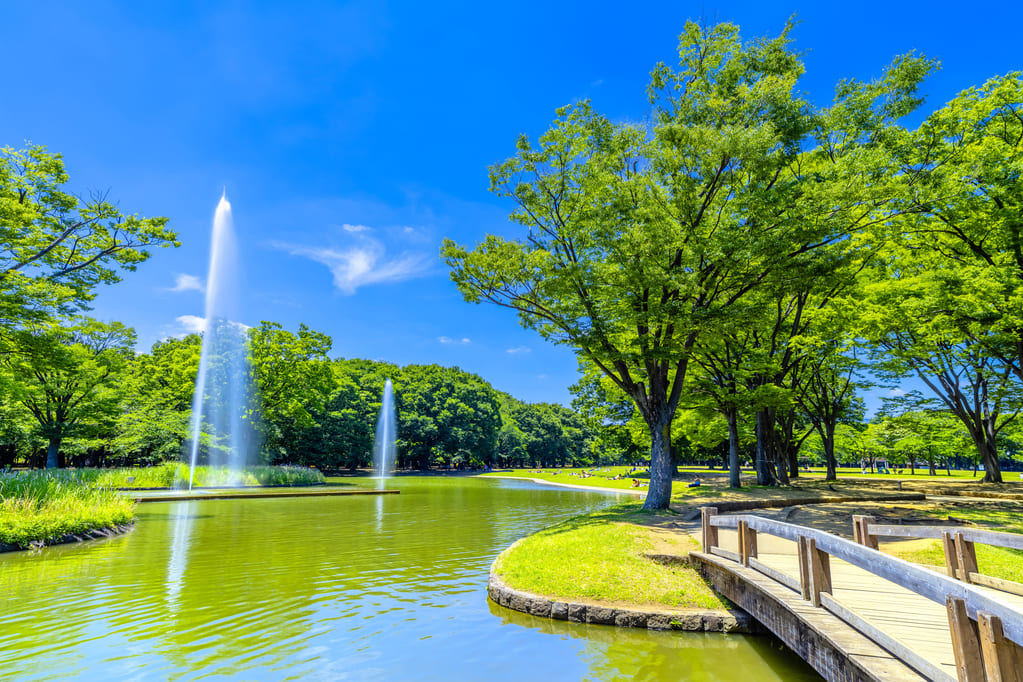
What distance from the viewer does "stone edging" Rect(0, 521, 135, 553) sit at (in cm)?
1359

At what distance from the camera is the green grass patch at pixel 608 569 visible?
8719 millimetres

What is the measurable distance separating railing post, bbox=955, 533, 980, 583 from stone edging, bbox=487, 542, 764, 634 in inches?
108

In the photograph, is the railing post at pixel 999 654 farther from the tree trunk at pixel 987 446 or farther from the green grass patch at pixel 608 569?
the tree trunk at pixel 987 446

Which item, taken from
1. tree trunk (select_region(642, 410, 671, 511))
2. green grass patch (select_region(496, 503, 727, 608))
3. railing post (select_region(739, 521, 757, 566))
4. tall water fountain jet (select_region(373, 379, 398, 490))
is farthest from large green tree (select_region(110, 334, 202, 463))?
railing post (select_region(739, 521, 757, 566))

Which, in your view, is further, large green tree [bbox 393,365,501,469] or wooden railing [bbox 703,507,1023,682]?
large green tree [bbox 393,365,501,469]

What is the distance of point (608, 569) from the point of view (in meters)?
9.54

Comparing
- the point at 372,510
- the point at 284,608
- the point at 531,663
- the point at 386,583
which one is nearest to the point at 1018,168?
the point at 531,663

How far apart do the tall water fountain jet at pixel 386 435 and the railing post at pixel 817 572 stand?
60558 mm

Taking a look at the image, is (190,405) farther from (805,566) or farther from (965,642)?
(965,642)

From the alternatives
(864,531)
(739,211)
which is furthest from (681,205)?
(864,531)

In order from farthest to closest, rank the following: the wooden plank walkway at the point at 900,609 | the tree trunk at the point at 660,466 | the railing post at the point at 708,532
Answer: the tree trunk at the point at 660,466 → the railing post at the point at 708,532 → the wooden plank walkway at the point at 900,609

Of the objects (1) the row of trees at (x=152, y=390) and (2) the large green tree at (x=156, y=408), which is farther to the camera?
(2) the large green tree at (x=156, y=408)

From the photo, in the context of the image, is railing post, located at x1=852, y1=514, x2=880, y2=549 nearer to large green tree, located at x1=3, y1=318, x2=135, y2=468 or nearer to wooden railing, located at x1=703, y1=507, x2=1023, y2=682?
wooden railing, located at x1=703, y1=507, x2=1023, y2=682

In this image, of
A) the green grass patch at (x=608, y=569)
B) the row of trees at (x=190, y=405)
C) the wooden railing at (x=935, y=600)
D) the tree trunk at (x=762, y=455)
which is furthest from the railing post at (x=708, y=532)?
the row of trees at (x=190, y=405)
